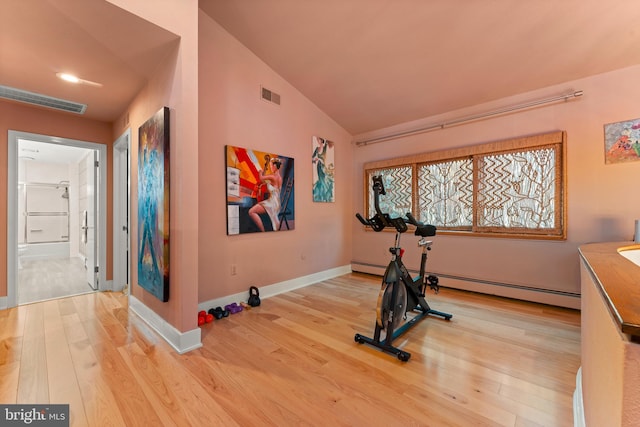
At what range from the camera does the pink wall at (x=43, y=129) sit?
10.3 feet

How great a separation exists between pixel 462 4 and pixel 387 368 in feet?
10.5

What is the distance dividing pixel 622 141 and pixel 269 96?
4048 millimetres

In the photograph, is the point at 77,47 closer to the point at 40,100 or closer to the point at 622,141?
the point at 40,100

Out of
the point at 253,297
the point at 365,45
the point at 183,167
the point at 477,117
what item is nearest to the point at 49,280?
the point at 253,297

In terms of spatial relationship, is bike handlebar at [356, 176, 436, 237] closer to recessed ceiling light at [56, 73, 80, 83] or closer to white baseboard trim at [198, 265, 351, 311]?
white baseboard trim at [198, 265, 351, 311]

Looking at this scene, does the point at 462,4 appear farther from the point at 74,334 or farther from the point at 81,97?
the point at 74,334

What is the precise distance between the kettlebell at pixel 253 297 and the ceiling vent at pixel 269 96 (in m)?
2.50

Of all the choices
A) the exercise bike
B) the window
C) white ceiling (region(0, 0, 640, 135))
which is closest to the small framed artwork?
the window

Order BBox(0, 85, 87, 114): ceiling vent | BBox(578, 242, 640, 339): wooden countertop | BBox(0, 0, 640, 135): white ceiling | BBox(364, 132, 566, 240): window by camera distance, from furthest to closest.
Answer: BBox(364, 132, 566, 240): window → BBox(0, 85, 87, 114): ceiling vent → BBox(0, 0, 640, 135): white ceiling → BBox(578, 242, 640, 339): wooden countertop

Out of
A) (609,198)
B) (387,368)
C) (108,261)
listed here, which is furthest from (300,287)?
(609,198)

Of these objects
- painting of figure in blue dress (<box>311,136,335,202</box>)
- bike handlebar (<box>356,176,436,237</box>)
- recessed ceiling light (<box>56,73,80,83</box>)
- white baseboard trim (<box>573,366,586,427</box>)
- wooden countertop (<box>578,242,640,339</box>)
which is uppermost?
Result: recessed ceiling light (<box>56,73,80,83</box>)

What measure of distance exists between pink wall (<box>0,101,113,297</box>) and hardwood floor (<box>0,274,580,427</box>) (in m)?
0.99

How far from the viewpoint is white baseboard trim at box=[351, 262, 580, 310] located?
10.2 feet

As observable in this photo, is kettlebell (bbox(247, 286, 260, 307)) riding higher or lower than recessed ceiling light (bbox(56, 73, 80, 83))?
lower
